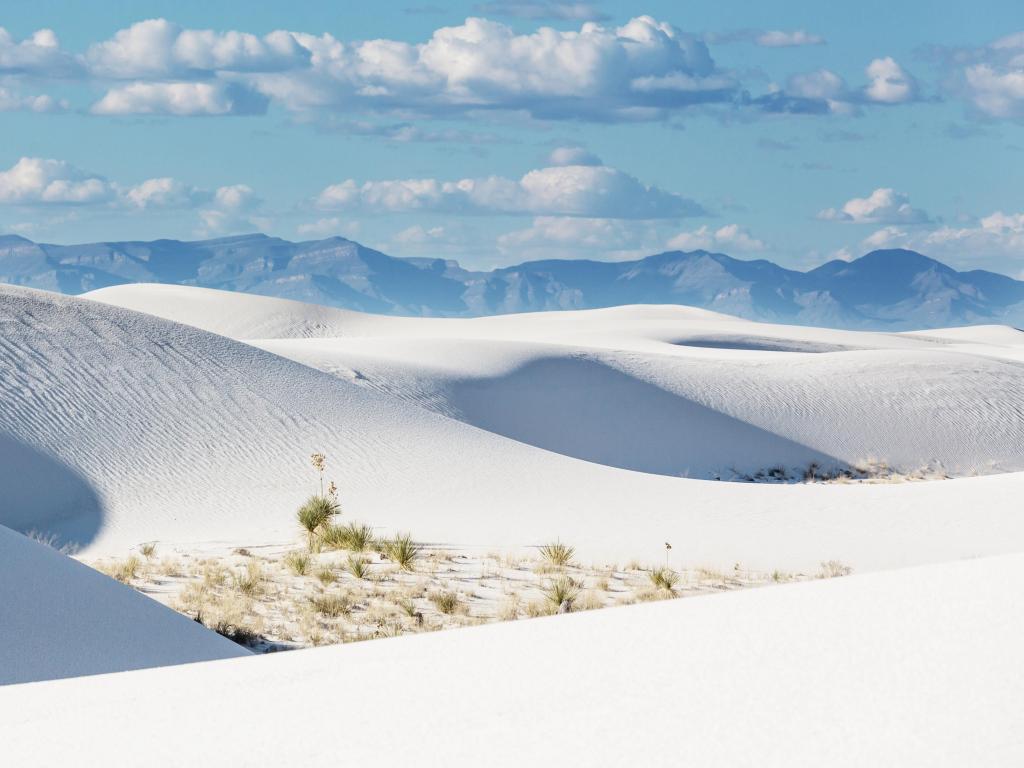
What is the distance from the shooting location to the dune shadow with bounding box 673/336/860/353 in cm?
5550

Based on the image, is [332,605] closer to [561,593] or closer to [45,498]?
[561,593]

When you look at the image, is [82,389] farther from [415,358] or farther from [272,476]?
[415,358]

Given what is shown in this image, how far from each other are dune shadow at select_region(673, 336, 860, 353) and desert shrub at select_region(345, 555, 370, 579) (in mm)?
43553

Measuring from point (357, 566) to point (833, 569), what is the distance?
4.78 metres

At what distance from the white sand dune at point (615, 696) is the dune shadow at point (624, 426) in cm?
2323

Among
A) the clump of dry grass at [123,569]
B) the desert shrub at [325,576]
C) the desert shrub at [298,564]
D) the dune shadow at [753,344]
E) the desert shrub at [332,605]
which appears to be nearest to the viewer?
the desert shrub at [332,605]

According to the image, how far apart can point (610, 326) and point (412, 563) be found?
51171 millimetres

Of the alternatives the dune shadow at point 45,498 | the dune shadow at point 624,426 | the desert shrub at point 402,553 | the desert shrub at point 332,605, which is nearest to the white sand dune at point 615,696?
the desert shrub at point 332,605

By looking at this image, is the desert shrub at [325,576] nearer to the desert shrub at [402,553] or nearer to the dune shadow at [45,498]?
the desert shrub at [402,553]

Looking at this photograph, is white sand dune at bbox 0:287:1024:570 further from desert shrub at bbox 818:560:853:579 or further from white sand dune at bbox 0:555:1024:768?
white sand dune at bbox 0:555:1024:768

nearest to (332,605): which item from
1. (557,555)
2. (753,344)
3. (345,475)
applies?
(557,555)

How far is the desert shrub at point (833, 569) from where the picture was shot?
1258cm

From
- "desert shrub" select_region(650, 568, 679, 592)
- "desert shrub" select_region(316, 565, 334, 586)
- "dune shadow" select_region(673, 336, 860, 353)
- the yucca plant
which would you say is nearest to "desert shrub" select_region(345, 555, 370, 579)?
"desert shrub" select_region(316, 565, 334, 586)

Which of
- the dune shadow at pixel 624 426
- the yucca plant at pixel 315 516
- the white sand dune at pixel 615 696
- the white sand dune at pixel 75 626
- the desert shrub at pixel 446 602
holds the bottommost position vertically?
the dune shadow at pixel 624 426
